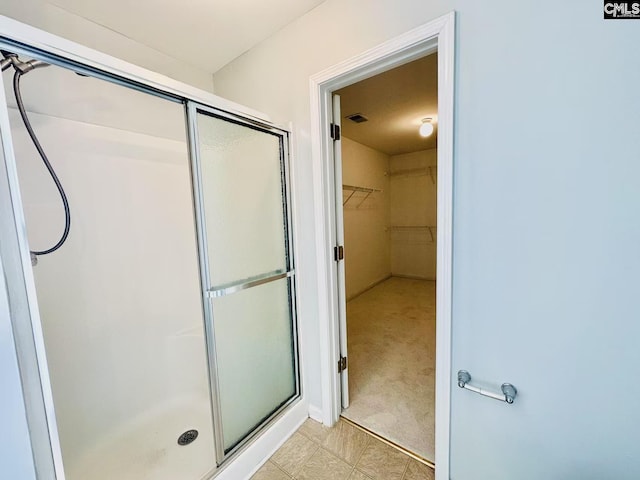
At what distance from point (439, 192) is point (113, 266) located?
6.48ft

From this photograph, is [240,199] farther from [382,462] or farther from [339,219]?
[382,462]

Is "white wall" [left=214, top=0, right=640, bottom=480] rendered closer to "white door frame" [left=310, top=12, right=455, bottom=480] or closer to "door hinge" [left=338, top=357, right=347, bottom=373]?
"white door frame" [left=310, top=12, right=455, bottom=480]

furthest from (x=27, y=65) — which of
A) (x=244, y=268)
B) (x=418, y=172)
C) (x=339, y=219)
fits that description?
(x=418, y=172)

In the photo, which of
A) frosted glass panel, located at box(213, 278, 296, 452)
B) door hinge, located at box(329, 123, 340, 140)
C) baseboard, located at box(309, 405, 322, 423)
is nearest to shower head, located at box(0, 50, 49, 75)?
frosted glass panel, located at box(213, 278, 296, 452)

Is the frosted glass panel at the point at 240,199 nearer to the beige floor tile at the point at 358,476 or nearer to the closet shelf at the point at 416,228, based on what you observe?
the beige floor tile at the point at 358,476

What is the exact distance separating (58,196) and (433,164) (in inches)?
202

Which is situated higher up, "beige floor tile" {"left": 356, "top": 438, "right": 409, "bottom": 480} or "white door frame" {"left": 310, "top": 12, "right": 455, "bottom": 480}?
"white door frame" {"left": 310, "top": 12, "right": 455, "bottom": 480}

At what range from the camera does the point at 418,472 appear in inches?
52.2

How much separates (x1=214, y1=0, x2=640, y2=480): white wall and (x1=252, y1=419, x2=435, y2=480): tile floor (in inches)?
12.0

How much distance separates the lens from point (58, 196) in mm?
1375

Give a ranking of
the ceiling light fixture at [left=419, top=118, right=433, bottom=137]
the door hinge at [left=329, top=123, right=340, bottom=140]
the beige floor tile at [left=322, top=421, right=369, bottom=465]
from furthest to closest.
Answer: the ceiling light fixture at [left=419, top=118, right=433, bottom=137], the door hinge at [left=329, top=123, right=340, bottom=140], the beige floor tile at [left=322, top=421, right=369, bottom=465]

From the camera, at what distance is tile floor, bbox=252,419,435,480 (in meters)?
1.33

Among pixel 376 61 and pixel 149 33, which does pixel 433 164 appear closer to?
pixel 376 61

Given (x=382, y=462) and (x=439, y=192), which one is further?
(x=382, y=462)
